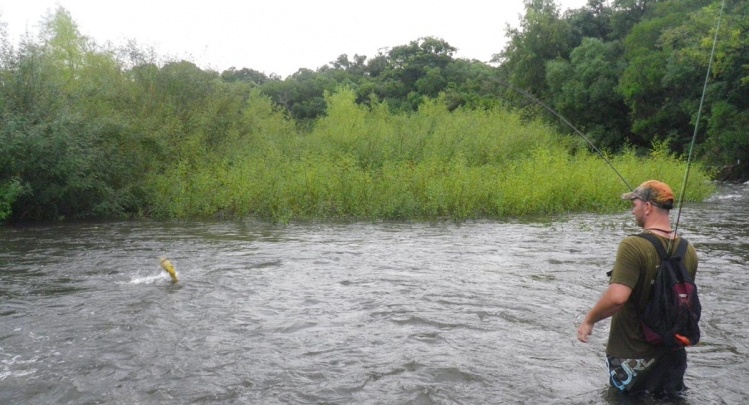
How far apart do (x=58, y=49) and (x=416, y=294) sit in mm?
25909

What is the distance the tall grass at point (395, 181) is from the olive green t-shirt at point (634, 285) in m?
13.0

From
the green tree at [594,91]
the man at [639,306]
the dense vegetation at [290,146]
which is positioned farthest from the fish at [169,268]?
the green tree at [594,91]

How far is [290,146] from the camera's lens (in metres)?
25.1

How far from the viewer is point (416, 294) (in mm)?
8742

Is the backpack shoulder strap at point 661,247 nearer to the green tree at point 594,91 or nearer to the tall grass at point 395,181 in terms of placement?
the tall grass at point 395,181

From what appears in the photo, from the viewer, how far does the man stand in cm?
433

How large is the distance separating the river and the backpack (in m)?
0.99

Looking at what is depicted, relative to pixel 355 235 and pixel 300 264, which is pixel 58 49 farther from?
pixel 300 264

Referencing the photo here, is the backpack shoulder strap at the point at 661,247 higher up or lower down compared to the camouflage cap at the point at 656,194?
lower down

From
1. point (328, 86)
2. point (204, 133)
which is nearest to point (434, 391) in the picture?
point (204, 133)

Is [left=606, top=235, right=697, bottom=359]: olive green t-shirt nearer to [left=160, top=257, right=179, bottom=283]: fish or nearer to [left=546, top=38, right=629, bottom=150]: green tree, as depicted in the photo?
[left=160, top=257, right=179, bottom=283]: fish

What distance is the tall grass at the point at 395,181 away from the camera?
1825cm

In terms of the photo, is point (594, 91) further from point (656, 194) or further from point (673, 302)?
point (673, 302)

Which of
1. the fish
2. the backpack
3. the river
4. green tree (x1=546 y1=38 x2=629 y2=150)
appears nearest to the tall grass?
the river
